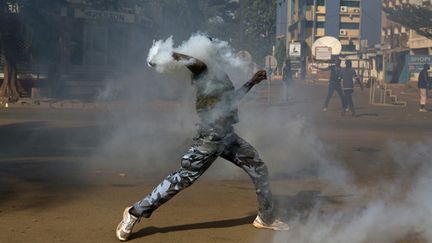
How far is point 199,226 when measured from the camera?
5.29 m

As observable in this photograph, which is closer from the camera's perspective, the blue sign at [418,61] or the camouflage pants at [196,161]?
the camouflage pants at [196,161]

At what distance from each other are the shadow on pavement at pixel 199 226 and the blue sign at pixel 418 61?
2435 centimetres

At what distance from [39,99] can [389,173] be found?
1397 cm

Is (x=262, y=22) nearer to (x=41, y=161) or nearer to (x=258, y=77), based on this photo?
(x=41, y=161)

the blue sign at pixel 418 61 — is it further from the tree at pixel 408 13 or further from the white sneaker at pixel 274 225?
the white sneaker at pixel 274 225

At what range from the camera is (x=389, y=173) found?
804 cm

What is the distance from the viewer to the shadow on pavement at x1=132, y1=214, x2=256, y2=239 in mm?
5035

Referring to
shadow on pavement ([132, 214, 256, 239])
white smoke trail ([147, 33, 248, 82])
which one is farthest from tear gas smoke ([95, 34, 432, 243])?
shadow on pavement ([132, 214, 256, 239])

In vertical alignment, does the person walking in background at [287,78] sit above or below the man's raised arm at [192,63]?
below

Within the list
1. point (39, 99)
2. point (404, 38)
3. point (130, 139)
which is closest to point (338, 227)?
point (130, 139)

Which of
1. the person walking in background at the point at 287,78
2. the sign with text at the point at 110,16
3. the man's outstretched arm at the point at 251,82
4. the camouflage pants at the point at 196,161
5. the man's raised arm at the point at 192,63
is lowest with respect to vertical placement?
the person walking in background at the point at 287,78

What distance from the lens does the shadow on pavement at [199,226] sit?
198 inches

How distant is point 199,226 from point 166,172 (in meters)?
2.70

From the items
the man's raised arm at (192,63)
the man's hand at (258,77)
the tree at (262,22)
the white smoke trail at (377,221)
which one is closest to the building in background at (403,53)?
the tree at (262,22)
